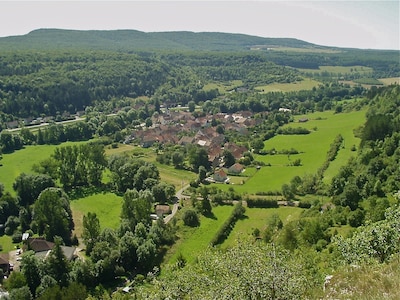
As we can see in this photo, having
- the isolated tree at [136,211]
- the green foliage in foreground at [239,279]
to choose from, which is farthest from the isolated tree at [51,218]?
the green foliage in foreground at [239,279]

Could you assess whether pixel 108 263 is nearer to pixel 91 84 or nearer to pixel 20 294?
pixel 20 294

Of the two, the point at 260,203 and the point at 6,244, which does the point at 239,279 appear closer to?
the point at 260,203

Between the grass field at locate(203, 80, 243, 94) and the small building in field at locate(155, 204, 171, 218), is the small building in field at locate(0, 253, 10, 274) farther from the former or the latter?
the grass field at locate(203, 80, 243, 94)

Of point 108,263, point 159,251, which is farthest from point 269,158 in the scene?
point 108,263

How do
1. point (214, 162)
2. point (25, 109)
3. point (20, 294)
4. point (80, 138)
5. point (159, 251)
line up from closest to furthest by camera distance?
point (20, 294) → point (159, 251) → point (214, 162) → point (80, 138) → point (25, 109)

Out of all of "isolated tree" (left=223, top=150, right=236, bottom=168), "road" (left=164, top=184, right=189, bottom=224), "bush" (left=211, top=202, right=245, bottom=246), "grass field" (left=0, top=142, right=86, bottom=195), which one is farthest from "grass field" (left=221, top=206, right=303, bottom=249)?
"grass field" (left=0, top=142, right=86, bottom=195)

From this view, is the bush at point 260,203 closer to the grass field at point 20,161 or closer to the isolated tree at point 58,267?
the isolated tree at point 58,267
